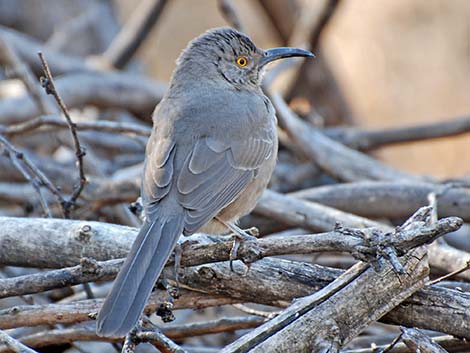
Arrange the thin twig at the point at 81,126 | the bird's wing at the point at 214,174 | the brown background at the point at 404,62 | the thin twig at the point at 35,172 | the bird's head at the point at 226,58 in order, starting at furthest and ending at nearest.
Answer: the brown background at the point at 404,62, the thin twig at the point at 81,126, the bird's head at the point at 226,58, the thin twig at the point at 35,172, the bird's wing at the point at 214,174

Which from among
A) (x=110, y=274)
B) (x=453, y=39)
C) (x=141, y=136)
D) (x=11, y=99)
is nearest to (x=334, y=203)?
(x=141, y=136)

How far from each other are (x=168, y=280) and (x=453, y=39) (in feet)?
31.0

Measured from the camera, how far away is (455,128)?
7148 mm

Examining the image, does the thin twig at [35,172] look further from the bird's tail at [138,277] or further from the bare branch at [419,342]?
the bare branch at [419,342]

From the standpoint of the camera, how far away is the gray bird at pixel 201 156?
369 centimetres

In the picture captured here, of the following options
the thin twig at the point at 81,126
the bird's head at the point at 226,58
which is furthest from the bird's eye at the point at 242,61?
the thin twig at the point at 81,126

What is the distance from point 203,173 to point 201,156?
0.11 meters

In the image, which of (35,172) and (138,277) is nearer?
(138,277)

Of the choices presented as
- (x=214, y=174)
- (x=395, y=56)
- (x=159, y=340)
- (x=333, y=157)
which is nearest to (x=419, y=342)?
(x=159, y=340)

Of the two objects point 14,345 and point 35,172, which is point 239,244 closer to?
point 14,345

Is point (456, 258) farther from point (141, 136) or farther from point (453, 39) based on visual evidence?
point (453, 39)

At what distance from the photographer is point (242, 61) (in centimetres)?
519

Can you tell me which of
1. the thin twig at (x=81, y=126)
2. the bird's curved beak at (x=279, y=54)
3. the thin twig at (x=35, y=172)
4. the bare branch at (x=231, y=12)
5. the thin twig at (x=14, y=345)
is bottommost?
the thin twig at (x=14, y=345)

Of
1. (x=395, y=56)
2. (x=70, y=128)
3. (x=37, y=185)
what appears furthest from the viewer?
(x=395, y=56)
